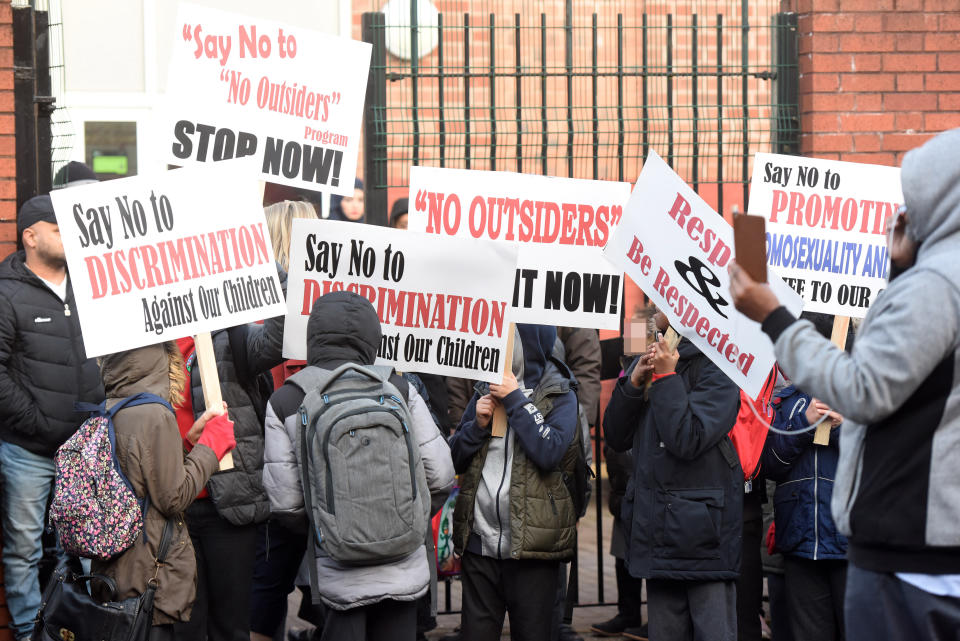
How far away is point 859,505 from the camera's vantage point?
3.15m

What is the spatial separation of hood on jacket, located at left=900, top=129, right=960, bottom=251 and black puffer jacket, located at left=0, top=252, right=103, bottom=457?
4006mm

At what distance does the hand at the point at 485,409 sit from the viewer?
520 cm

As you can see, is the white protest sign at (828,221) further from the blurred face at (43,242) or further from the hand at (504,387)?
the blurred face at (43,242)

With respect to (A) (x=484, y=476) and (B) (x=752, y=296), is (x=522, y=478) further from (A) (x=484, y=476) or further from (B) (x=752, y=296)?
(B) (x=752, y=296)

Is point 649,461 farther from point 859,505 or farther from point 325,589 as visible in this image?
point 859,505

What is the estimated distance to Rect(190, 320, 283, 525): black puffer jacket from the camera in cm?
502

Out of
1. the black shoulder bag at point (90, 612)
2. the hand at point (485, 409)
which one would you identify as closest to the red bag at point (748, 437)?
the hand at point (485, 409)

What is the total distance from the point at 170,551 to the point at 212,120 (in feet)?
6.97

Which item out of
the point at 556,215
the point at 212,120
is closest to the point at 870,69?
the point at 556,215

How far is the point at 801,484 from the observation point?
5.27 meters

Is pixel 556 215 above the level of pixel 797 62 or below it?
below

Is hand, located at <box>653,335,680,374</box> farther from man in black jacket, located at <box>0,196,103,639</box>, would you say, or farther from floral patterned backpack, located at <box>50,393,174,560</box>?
man in black jacket, located at <box>0,196,103,639</box>

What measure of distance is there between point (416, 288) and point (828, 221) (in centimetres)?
190

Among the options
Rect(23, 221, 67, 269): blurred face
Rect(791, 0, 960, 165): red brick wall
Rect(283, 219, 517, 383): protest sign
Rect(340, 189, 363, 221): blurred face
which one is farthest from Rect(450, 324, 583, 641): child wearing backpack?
Rect(340, 189, 363, 221): blurred face
